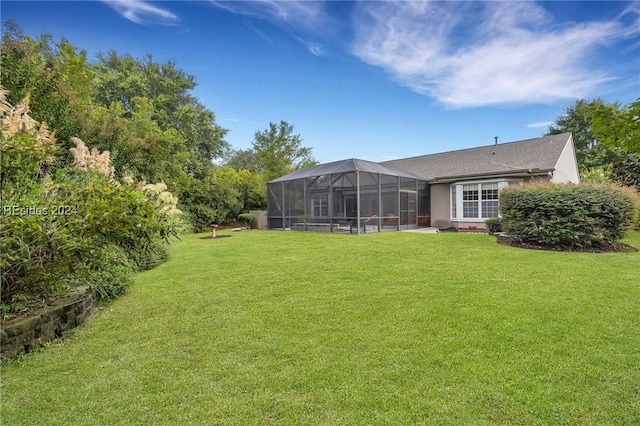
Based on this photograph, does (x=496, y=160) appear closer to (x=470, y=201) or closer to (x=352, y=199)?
(x=470, y=201)

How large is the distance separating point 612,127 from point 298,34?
842cm

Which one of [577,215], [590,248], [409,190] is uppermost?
[409,190]

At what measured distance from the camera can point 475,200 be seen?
14.4 meters

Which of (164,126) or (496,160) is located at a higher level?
(164,126)

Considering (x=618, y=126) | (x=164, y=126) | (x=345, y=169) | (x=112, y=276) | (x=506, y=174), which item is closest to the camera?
(x=618, y=126)

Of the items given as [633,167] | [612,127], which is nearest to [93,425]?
[612,127]

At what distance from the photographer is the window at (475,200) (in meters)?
13.8

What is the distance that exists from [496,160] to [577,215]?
8315 millimetres

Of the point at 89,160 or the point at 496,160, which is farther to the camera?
the point at 496,160

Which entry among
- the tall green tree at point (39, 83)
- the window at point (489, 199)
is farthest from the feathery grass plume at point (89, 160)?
the window at point (489, 199)

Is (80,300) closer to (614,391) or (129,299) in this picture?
(129,299)

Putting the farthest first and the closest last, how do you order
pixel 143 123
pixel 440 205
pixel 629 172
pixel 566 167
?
1. pixel 440 205
2. pixel 566 167
3. pixel 629 172
4. pixel 143 123

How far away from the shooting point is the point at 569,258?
6914 millimetres

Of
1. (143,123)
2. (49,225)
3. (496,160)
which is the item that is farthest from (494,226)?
(143,123)
